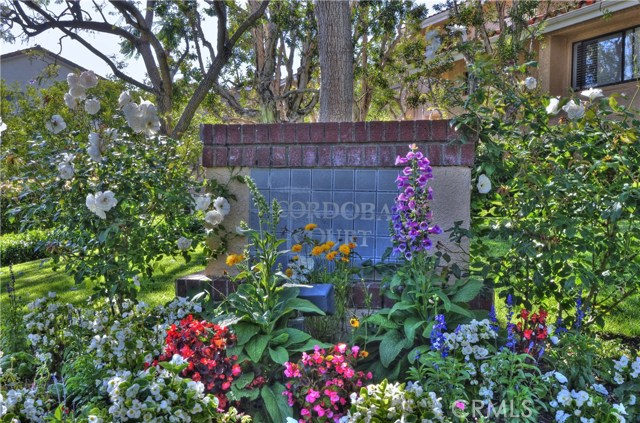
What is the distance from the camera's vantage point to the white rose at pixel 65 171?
3439 millimetres

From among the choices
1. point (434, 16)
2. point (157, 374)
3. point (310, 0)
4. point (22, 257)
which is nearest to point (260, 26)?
point (310, 0)

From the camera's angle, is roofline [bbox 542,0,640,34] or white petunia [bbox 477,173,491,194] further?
roofline [bbox 542,0,640,34]

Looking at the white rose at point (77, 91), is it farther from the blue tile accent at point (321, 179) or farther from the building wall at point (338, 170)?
the blue tile accent at point (321, 179)

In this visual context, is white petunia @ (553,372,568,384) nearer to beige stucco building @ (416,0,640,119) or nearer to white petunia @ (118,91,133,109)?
white petunia @ (118,91,133,109)

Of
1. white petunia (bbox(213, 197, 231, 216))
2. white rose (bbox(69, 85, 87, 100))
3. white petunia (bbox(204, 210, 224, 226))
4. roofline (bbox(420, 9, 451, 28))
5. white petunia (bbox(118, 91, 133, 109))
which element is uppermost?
roofline (bbox(420, 9, 451, 28))

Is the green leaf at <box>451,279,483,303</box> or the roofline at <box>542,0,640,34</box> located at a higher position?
the roofline at <box>542,0,640,34</box>

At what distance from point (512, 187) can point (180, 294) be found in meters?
2.22

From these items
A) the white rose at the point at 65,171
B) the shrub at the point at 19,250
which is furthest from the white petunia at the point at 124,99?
the shrub at the point at 19,250

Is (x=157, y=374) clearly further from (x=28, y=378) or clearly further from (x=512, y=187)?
(x=512, y=187)

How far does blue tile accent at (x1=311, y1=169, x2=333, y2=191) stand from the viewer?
3.85 meters

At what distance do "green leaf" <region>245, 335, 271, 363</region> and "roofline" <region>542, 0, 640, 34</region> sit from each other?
36.3 feet

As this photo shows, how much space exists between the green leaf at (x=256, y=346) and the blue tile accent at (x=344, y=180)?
4.61ft

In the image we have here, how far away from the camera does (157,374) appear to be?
7.88 feet

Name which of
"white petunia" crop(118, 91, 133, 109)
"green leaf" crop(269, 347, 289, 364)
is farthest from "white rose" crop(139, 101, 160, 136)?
"green leaf" crop(269, 347, 289, 364)
